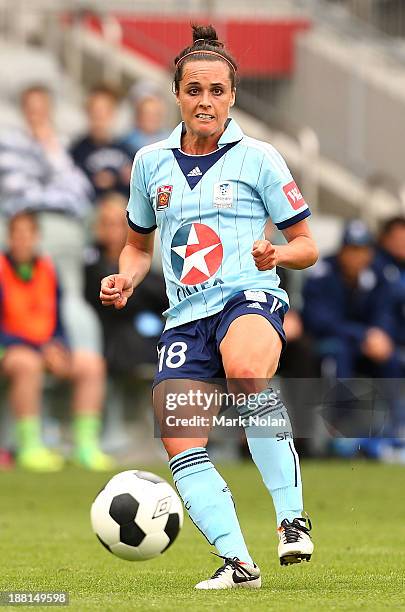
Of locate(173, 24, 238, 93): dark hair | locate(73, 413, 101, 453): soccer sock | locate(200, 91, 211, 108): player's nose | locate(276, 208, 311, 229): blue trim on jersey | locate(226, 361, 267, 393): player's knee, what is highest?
locate(173, 24, 238, 93): dark hair

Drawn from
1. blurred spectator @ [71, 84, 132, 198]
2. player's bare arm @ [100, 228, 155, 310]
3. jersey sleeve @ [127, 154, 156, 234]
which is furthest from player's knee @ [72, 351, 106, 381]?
jersey sleeve @ [127, 154, 156, 234]

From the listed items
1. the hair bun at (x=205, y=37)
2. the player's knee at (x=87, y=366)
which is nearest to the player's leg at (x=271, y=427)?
the hair bun at (x=205, y=37)

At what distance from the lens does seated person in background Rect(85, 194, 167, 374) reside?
13148 mm

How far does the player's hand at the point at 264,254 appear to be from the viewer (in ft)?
16.9

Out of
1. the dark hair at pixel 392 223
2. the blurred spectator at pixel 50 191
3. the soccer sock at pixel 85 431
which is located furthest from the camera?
the dark hair at pixel 392 223

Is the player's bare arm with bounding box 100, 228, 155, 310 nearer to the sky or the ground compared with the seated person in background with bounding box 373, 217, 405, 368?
nearer to the sky

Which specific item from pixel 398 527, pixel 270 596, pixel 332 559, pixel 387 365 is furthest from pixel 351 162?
pixel 270 596

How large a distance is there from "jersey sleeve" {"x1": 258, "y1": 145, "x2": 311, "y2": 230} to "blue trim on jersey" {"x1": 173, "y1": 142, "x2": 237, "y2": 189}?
179mm

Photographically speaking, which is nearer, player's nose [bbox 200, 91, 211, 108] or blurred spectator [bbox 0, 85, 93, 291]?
player's nose [bbox 200, 91, 211, 108]

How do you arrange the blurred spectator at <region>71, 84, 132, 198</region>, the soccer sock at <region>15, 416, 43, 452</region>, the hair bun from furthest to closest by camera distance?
the blurred spectator at <region>71, 84, 132, 198</region> < the soccer sock at <region>15, 416, 43, 452</region> < the hair bun

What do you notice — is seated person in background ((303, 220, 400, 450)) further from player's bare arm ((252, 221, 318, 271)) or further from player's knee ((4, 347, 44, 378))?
player's bare arm ((252, 221, 318, 271))

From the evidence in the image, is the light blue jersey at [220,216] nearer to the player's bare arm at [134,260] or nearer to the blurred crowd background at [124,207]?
the player's bare arm at [134,260]

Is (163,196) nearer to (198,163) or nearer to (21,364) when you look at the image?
(198,163)

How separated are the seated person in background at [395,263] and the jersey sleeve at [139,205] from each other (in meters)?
8.50
